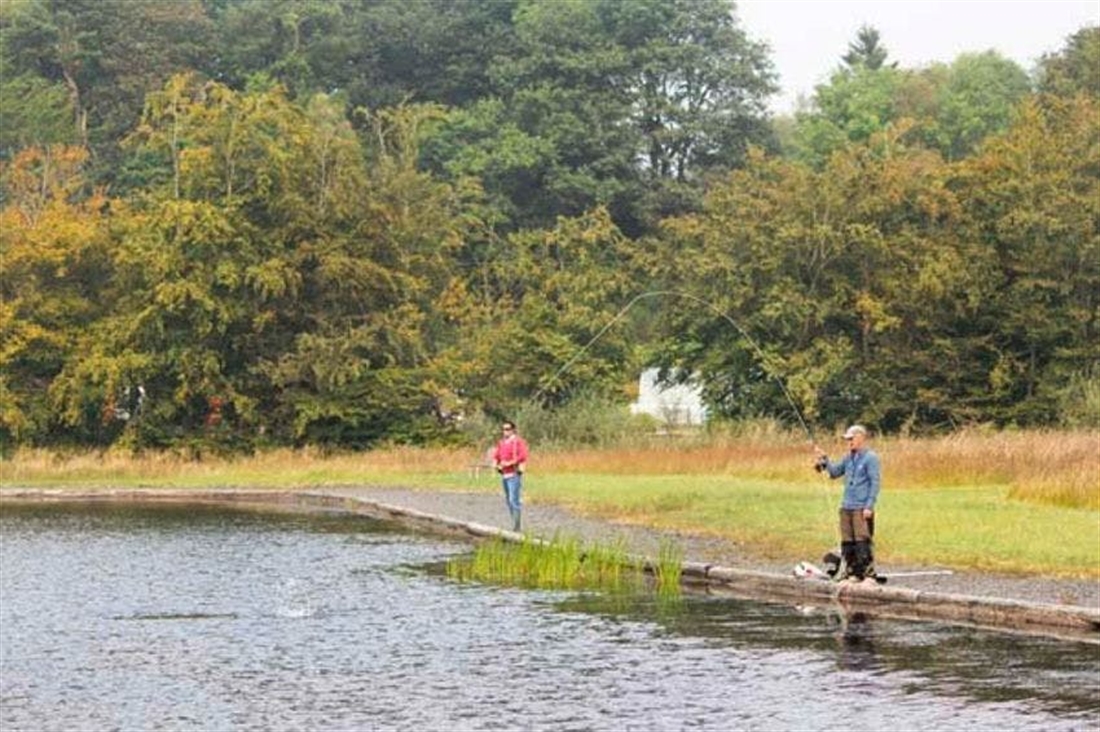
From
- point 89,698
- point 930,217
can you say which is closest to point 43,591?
point 89,698

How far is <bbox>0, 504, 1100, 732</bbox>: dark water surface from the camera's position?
1591cm

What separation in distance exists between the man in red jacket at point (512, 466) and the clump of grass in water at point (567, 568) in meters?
4.50

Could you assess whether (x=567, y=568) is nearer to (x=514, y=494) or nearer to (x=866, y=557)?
(x=866, y=557)

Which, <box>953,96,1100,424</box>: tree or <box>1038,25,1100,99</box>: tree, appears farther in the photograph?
<box>1038,25,1100,99</box>: tree

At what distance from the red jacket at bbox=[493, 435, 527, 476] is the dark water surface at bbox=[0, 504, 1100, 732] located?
4644 mm

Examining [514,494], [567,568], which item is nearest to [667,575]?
[567,568]

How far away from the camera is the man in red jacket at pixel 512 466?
31.7 metres

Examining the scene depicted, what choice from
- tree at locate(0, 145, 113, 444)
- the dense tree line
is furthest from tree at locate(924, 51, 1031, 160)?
tree at locate(0, 145, 113, 444)

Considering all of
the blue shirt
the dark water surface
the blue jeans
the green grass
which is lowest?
→ the dark water surface

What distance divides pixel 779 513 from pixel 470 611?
1065cm

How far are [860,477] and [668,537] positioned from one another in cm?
860

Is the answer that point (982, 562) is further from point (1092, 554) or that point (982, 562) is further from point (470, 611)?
point (470, 611)

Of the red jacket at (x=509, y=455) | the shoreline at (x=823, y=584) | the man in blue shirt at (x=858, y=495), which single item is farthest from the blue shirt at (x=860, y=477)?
the red jacket at (x=509, y=455)

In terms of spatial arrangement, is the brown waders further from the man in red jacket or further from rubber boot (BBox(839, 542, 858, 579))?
the man in red jacket
